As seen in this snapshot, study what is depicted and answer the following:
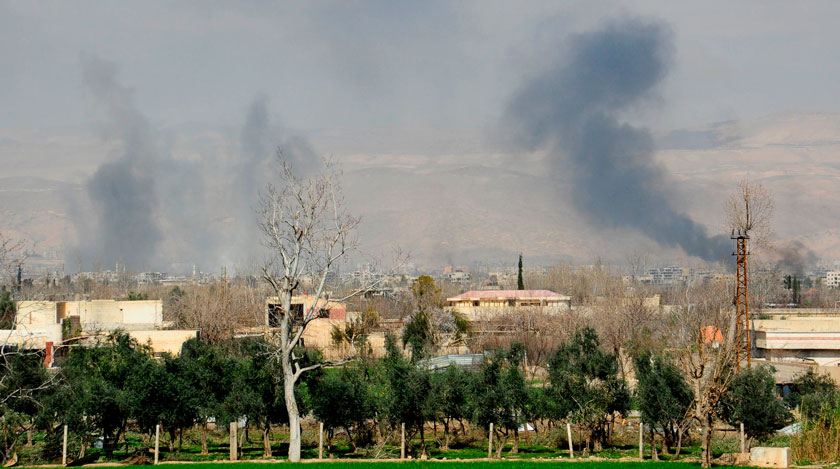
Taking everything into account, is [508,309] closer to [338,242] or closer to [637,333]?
[637,333]

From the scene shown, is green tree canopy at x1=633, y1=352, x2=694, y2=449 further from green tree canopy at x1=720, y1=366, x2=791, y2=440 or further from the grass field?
the grass field

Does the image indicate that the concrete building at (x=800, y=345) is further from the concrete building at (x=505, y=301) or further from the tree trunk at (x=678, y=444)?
the concrete building at (x=505, y=301)

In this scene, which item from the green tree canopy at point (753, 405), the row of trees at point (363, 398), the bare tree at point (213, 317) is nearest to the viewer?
the row of trees at point (363, 398)

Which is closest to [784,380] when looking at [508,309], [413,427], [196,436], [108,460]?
[413,427]

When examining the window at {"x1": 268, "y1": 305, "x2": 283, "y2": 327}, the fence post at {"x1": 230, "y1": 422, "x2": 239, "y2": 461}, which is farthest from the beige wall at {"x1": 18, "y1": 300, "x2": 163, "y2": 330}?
the fence post at {"x1": 230, "y1": 422, "x2": 239, "y2": 461}

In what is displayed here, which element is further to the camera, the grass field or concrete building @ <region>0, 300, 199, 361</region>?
concrete building @ <region>0, 300, 199, 361</region>

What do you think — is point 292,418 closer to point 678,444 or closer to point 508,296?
point 678,444

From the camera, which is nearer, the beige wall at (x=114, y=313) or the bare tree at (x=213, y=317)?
the beige wall at (x=114, y=313)

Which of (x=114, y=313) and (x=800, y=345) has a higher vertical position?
(x=114, y=313)

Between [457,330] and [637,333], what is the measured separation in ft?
48.0

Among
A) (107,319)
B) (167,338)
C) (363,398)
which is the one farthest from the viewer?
(107,319)

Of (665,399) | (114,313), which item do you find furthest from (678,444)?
(114,313)

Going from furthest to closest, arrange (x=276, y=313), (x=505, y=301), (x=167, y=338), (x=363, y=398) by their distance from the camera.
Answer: (x=505, y=301), (x=167, y=338), (x=276, y=313), (x=363, y=398)

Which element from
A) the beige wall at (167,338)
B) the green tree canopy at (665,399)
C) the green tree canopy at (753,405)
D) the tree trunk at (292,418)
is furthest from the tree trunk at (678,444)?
the beige wall at (167,338)
